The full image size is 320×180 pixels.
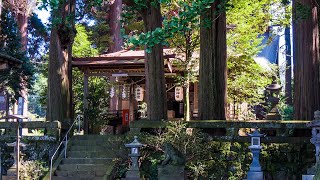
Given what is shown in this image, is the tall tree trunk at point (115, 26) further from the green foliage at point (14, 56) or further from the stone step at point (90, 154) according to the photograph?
the stone step at point (90, 154)

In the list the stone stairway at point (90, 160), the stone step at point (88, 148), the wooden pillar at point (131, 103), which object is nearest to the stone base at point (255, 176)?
the stone stairway at point (90, 160)

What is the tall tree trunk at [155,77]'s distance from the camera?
38.9 ft

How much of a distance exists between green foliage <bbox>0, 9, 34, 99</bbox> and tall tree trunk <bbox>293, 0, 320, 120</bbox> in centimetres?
1121

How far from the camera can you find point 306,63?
38.3ft

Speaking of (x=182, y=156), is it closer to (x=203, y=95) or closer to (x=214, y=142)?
(x=214, y=142)

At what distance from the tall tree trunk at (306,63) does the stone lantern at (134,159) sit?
4.81 meters

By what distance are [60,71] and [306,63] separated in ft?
26.3

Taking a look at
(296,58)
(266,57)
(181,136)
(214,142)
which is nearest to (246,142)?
(214,142)

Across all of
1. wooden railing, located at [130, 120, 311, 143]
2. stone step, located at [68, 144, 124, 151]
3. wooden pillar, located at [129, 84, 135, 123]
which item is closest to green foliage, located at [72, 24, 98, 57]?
wooden pillar, located at [129, 84, 135, 123]

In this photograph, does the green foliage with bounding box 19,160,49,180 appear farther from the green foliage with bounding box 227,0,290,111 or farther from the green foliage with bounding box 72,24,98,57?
the green foliage with bounding box 72,24,98,57

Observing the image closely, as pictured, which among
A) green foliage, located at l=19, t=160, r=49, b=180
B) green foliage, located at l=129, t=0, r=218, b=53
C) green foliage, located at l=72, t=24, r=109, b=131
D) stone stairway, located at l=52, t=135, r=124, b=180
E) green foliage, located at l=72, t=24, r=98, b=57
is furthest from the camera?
green foliage, located at l=72, t=24, r=98, b=57

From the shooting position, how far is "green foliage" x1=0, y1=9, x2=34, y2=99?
1736 cm

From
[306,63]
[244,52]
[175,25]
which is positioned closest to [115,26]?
[244,52]

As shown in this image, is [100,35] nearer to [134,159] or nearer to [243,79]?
[243,79]
